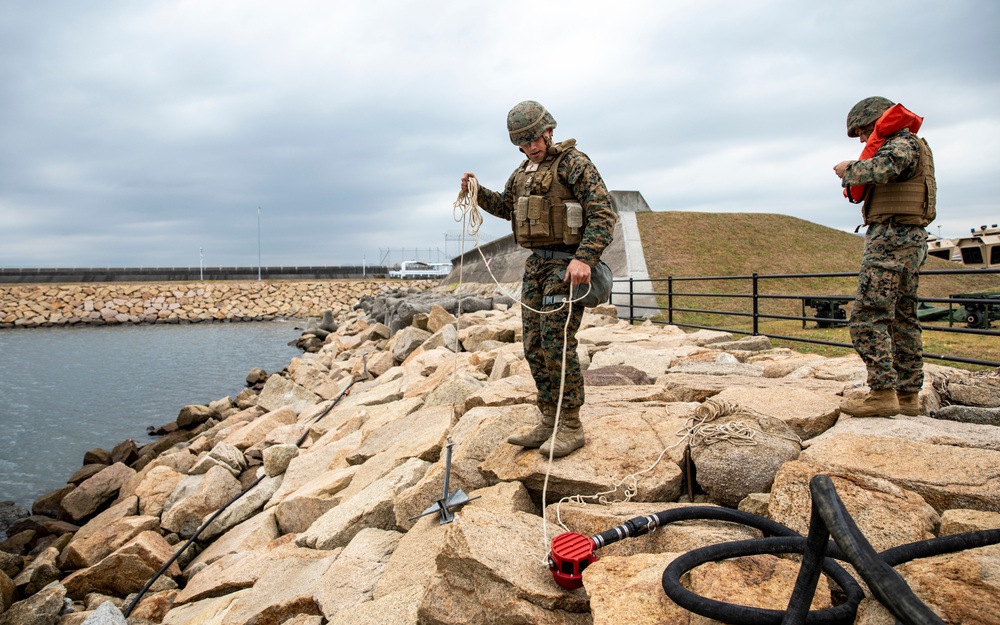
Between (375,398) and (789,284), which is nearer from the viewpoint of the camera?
(375,398)

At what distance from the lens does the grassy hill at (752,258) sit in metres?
17.5

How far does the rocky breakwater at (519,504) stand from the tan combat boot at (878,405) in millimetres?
95

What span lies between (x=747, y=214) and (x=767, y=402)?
23444mm

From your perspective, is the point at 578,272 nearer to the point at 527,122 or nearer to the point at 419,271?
the point at 527,122

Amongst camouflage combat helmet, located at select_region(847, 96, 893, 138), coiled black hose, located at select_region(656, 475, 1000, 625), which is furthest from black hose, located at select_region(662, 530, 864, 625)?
camouflage combat helmet, located at select_region(847, 96, 893, 138)

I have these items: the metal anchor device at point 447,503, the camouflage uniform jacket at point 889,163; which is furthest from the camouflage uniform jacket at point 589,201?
the metal anchor device at point 447,503

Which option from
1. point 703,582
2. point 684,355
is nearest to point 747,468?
point 703,582

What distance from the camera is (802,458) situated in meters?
3.08

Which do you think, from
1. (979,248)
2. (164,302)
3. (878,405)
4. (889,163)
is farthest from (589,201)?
(164,302)

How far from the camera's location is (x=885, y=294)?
3.72 meters

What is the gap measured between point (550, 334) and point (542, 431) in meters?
0.62

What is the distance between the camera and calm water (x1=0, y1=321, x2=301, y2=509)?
10547 mm

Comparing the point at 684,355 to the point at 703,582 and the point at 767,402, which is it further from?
the point at 703,582

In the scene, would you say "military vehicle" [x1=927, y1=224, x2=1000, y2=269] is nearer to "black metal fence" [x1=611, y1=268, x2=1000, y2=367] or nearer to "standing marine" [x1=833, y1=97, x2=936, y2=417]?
"black metal fence" [x1=611, y1=268, x2=1000, y2=367]
